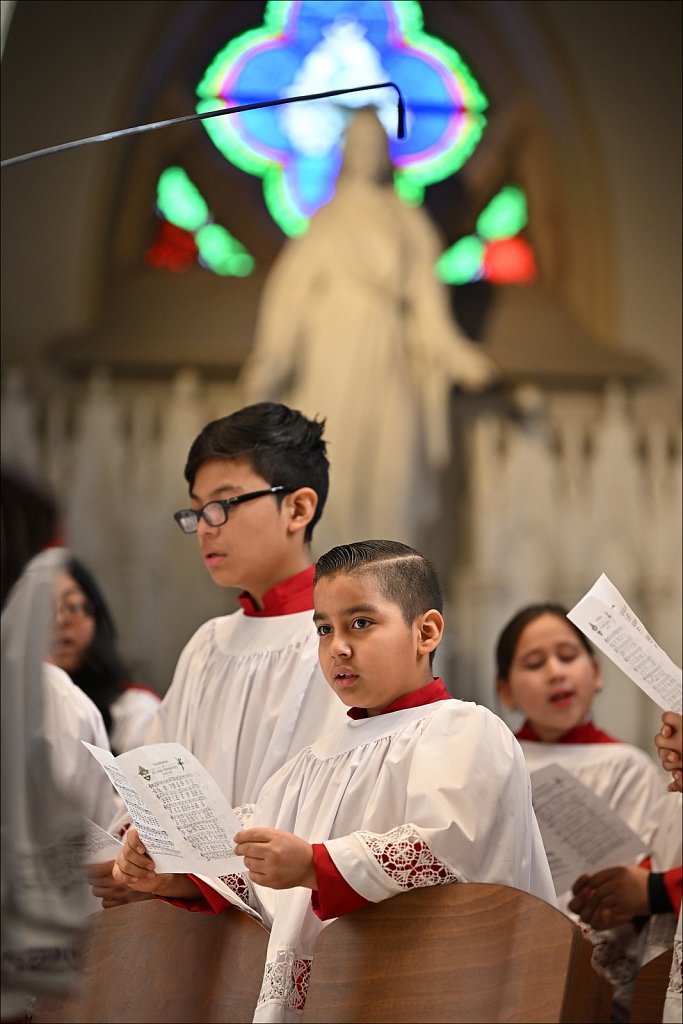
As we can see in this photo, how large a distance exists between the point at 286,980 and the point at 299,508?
1.40 m

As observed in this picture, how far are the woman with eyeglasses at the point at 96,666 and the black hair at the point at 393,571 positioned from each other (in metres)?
2.21

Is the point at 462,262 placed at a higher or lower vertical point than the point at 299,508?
higher

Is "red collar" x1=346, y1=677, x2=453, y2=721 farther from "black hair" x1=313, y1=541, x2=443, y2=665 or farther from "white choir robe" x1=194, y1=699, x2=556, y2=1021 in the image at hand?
"black hair" x1=313, y1=541, x2=443, y2=665

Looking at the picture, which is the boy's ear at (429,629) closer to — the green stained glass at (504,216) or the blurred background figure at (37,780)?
the blurred background figure at (37,780)

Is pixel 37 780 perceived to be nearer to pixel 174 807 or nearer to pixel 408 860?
pixel 174 807

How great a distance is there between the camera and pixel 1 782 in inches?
137

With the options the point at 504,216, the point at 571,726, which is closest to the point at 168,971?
the point at 571,726

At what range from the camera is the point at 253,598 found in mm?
3705

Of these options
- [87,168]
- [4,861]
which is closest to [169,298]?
[87,168]

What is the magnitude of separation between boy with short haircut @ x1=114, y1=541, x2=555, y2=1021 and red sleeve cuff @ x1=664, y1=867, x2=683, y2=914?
3.23 feet

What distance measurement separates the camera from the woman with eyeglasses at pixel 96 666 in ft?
16.5

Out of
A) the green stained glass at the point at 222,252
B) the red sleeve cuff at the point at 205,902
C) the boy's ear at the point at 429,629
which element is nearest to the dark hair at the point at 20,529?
the red sleeve cuff at the point at 205,902

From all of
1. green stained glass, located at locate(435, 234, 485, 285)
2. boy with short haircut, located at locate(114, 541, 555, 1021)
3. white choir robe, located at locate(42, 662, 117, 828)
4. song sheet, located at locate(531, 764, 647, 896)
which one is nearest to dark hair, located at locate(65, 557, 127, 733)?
white choir robe, located at locate(42, 662, 117, 828)

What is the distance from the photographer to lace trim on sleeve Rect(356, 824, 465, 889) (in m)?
2.46
